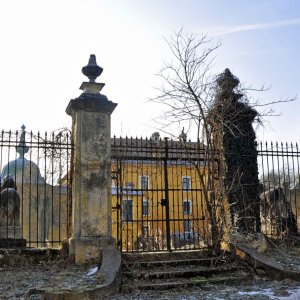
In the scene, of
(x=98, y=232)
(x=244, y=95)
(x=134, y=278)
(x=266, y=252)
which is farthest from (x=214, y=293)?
(x=244, y=95)

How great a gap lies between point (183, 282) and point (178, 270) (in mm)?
611

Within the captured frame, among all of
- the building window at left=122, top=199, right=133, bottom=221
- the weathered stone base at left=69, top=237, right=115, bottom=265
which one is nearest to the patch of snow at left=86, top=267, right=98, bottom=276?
the weathered stone base at left=69, top=237, right=115, bottom=265

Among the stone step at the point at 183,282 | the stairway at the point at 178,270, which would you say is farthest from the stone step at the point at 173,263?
the stone step at the point at 183,282

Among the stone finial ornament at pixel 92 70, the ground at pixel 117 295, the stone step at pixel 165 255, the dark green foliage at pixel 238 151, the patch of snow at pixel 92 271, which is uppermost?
the stone finial ornament at pixel 92 70

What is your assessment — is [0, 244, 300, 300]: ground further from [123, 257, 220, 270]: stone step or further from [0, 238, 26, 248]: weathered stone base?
[0, 238, 26, 248]: weathered stone base

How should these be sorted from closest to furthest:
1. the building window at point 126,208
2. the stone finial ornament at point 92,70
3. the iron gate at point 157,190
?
the stone finial ornament at point 92,70 < the iron gate at point 157,190 < the building window at point 126,208

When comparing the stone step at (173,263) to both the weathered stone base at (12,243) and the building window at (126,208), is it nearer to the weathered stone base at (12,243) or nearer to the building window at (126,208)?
the building window at (126,208)

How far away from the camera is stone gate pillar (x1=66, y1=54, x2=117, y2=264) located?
7863mm

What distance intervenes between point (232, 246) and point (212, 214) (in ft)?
2.78

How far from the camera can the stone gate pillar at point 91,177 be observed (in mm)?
7863

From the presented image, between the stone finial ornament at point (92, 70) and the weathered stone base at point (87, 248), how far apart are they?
10.7 feet

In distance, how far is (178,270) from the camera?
7.54 m

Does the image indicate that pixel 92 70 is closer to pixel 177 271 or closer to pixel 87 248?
pixel 87 248

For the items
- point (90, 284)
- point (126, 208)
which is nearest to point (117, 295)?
point (90, 284)
